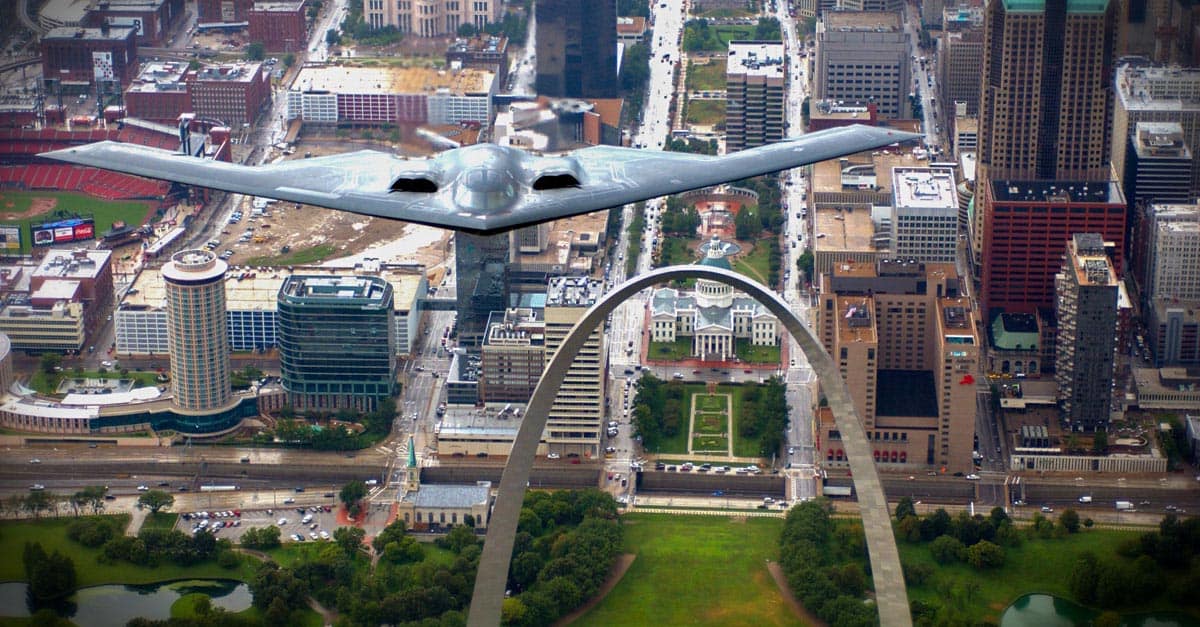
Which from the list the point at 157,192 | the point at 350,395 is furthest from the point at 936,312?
the point at 157,192

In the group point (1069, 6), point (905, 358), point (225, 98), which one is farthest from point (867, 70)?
point (905, 358)

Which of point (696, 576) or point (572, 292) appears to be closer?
point (696, 576)

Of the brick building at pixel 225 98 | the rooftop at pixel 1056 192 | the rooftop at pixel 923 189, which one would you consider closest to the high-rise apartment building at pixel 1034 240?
the rooftop at pixel 1056 192

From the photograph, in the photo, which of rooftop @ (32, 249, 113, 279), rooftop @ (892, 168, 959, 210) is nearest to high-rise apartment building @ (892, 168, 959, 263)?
rooftop @ (892, 168, 959, 210)

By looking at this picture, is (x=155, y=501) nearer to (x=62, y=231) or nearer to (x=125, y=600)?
(x=125, y=600)

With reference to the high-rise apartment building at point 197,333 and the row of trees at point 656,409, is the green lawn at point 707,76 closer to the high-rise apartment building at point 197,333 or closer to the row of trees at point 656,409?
the row of trees at point 656,409

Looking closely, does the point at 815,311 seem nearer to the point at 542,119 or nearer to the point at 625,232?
the point at 625,232

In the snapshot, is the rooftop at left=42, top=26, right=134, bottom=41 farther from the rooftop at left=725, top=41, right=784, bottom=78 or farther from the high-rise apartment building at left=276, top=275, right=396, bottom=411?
the high-rise apartment building at left=276, top=275, right=396, bottom=411
